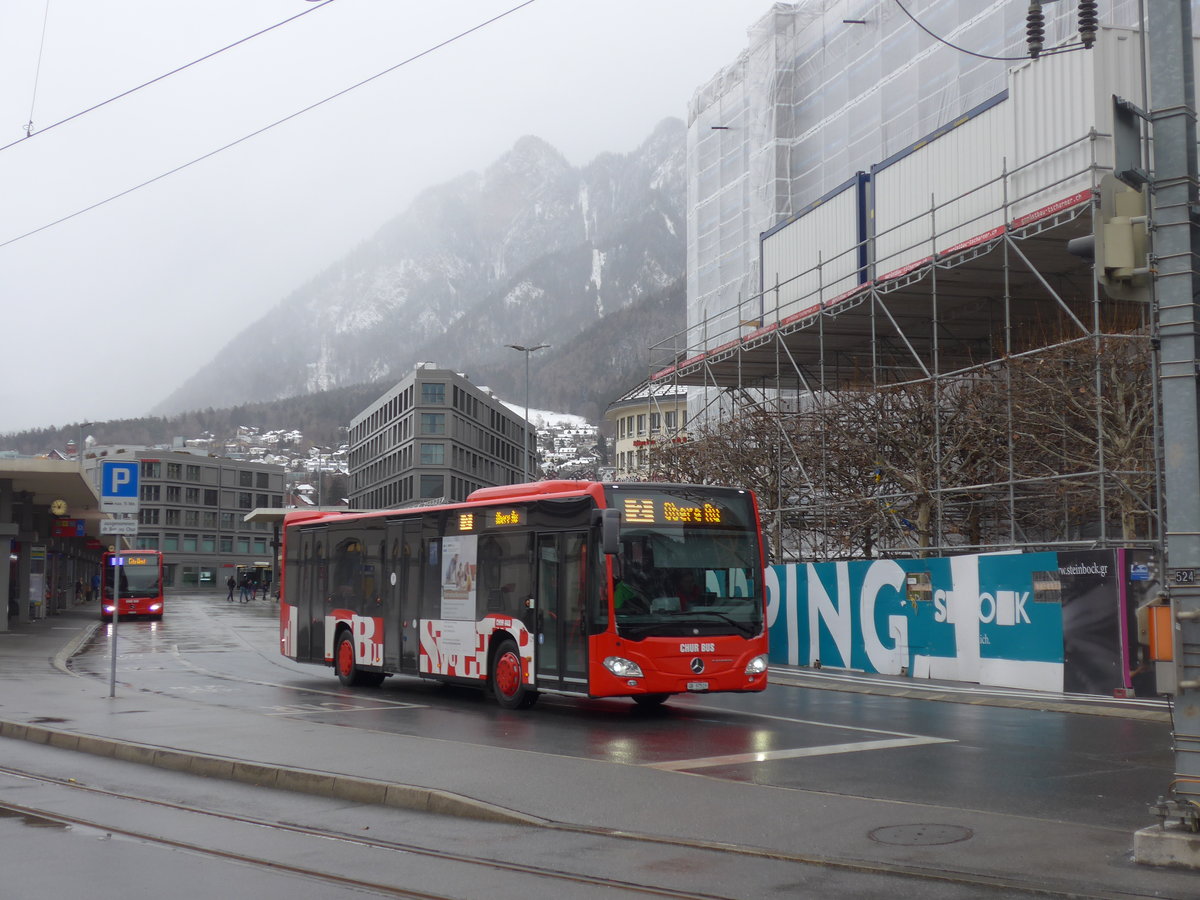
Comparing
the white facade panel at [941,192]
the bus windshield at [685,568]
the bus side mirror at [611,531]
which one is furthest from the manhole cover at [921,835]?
the white facade panel at [941,192]

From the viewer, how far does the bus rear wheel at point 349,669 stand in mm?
22055

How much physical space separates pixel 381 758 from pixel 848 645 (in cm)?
1440

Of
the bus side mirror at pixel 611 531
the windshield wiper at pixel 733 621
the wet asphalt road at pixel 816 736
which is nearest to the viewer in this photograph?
the wet asphalt road at pixel 816 736

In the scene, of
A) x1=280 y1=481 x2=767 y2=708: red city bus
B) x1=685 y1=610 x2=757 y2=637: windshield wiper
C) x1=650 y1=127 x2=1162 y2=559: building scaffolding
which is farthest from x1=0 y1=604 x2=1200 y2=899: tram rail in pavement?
x1=650 y1=127 x2=1162 y2=559: building scaffolding

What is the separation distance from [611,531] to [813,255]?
2124cm

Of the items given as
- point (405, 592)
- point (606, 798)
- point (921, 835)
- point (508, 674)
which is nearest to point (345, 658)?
point (405, 592)

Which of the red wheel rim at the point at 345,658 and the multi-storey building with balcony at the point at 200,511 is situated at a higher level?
the multi-storey building with balcony at the point at 200,511

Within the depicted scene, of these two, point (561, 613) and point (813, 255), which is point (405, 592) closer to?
point (561, 613)

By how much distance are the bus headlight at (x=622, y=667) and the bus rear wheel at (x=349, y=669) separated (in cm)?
732

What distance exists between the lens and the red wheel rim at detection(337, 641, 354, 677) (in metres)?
22.1

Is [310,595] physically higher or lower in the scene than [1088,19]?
lower

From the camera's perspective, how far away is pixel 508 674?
17609mm

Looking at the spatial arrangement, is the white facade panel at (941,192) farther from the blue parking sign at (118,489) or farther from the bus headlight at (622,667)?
the blue parking sign at (118,489)

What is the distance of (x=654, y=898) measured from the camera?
6.93 meters
